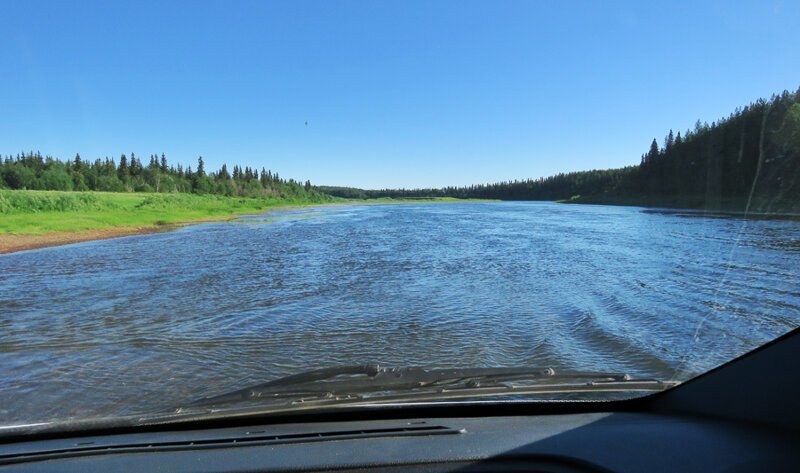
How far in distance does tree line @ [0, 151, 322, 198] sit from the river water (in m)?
104

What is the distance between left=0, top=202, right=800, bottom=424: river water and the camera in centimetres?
558

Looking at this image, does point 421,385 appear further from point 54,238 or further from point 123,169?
point 123,169

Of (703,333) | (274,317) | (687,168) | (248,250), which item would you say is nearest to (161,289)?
(274,317)

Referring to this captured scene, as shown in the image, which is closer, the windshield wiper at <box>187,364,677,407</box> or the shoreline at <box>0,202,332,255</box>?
the windshield wiper at <box>187,364,677,407</box>

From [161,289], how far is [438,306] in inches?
278

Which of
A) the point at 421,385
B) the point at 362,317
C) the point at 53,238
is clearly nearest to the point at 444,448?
the point at 421,385

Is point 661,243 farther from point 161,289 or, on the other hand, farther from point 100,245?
point 100,245

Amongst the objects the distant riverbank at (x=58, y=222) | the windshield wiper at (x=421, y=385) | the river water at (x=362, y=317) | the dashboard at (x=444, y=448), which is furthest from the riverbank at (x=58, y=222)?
the dashboard at (x=444, y=448)

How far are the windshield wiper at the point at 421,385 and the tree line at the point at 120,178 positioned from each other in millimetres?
117574

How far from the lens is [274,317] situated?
27.9ft

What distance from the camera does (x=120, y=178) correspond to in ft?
405

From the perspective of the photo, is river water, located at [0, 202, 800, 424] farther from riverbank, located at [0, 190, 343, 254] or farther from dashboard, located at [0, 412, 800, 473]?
riverbank, located at [0, 190, 343, 254]

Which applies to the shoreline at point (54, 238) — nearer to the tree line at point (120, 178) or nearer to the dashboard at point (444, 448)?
the dashboard at point (444, 448)

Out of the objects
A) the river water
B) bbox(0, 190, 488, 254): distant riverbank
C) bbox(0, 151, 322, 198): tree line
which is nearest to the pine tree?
bbox(0, 151, 322, 198): tree line
